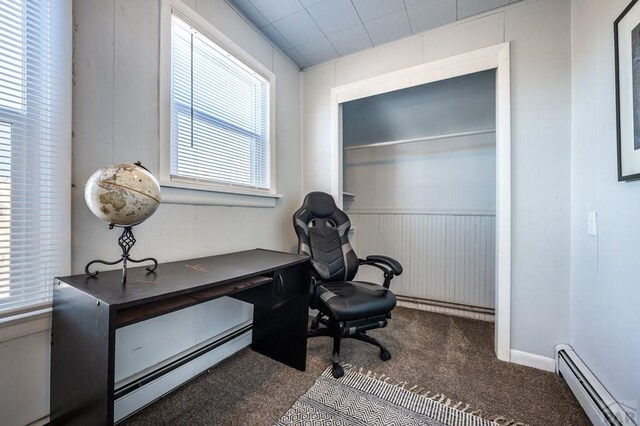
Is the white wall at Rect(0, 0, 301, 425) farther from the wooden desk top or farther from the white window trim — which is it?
the wooden desk top

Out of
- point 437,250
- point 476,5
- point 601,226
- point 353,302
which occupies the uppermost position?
point 476,5

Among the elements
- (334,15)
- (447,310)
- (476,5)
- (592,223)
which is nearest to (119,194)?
(334,15)

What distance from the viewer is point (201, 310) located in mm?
1651

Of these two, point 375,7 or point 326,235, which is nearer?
point 375,7

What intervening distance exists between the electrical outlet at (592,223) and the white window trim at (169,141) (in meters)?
2.09

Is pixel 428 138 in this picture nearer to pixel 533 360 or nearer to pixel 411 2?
pixel 411 2

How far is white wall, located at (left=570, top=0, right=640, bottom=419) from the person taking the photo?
Result: 1091mm

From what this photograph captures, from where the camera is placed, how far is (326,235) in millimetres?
2197

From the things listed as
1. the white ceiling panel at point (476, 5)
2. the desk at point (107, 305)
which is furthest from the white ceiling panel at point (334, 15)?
the desk at point (107, 305)

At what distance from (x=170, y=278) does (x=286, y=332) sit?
3.07 ft

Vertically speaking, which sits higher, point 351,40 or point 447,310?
point 351,40

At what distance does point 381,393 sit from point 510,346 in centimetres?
104

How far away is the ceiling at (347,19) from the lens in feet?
5.92

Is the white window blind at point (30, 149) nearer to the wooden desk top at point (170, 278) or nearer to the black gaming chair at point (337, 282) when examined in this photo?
the wooden desk top at point (170, 278)
